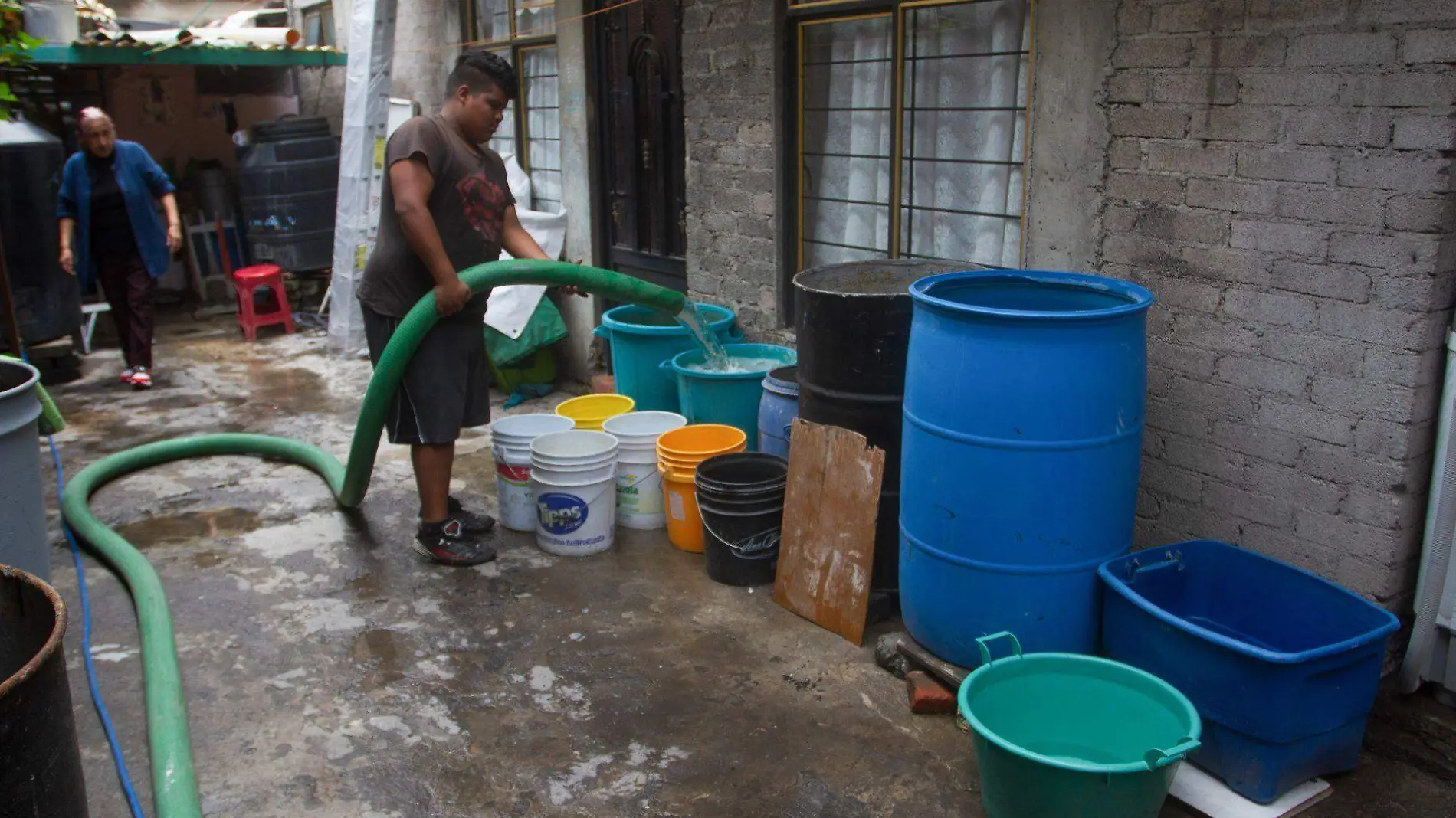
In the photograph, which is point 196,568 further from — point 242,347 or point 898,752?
point 242,347

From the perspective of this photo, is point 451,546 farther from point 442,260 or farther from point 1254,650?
point 1254,650

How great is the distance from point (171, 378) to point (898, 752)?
645cm

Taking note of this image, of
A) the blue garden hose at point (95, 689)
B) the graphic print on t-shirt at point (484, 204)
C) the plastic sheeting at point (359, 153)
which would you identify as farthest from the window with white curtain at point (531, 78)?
the blue garden hose at point (95, 689)

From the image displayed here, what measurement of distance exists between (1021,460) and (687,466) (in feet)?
5.49

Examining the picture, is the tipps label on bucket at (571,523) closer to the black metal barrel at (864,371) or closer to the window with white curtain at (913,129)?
the black metal barrel at (864,371)

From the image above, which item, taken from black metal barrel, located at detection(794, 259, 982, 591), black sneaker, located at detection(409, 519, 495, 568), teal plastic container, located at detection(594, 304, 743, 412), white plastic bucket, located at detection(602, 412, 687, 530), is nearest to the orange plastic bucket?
white plastic bucket, located at detection(602, 412, 687, 530)

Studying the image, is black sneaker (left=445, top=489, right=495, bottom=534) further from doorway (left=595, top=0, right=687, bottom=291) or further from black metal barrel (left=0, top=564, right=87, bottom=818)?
black metal barrel (left=0, top=564, right=87, bottom=818)

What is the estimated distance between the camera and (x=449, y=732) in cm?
333

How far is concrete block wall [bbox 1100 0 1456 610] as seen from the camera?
2.95 metres

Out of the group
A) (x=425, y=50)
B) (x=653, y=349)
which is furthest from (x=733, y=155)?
(x=425, y=50)

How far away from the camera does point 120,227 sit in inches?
293

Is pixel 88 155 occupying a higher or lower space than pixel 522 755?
higher

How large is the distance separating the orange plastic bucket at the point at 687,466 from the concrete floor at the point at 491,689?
10 centimetres

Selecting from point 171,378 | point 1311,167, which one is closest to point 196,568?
point 171,378
